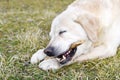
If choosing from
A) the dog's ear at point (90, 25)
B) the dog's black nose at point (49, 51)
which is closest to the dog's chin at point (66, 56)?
the dog's black nose at point (49, 51)

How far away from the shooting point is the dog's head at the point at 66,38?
13.4 ft

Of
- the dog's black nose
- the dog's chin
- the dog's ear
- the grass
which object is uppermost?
the dog's ear

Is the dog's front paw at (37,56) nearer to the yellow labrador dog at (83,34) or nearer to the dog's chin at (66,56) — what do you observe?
the yellow labrador dog at (83,34)

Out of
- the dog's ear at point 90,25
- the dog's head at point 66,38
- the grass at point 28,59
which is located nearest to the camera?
the grass at point 28,59

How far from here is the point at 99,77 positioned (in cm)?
394

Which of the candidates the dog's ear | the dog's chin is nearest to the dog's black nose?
the dog's chin

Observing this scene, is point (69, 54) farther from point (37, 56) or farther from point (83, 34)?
point (37, 56)

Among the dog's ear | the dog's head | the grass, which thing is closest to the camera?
the grass

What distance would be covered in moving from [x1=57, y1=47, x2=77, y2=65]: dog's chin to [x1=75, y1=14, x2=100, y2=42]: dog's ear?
0.25m

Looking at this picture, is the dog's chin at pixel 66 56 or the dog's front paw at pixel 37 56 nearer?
the dog's chin at pixel 66 56

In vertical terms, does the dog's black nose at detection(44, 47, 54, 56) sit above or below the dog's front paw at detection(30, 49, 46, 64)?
above

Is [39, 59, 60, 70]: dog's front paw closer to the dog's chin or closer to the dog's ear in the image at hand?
the dog's chin

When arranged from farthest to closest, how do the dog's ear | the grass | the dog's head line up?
the dog's ear → the dog's head → the grass

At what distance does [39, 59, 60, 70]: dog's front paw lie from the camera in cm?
410
